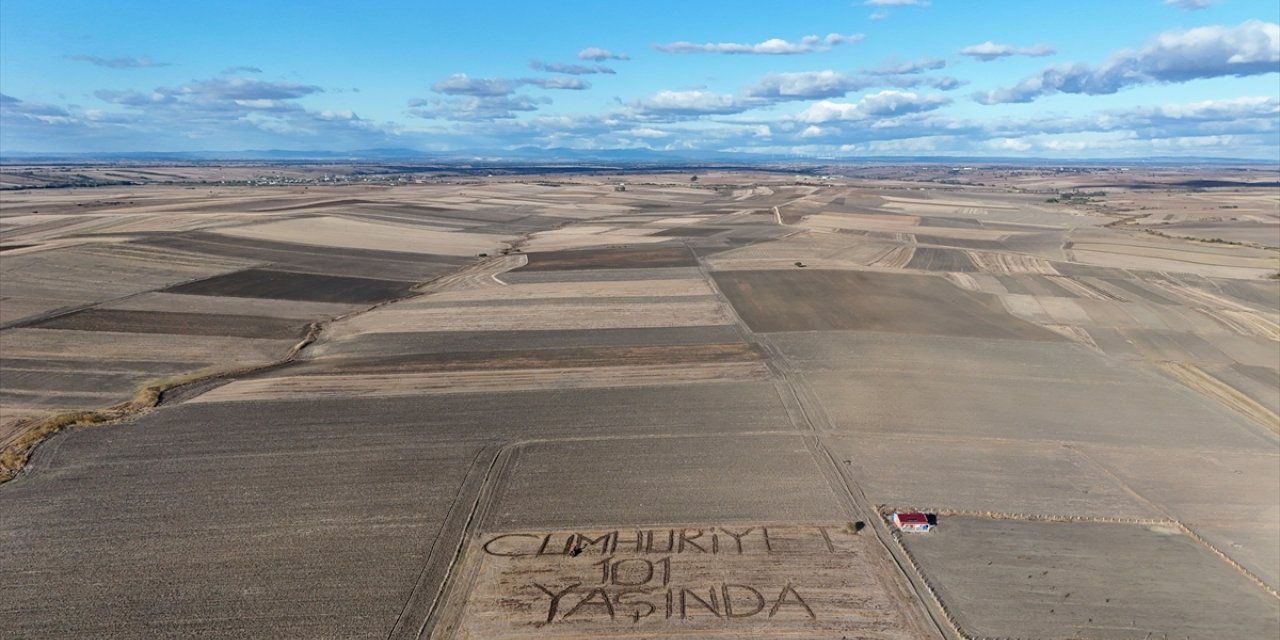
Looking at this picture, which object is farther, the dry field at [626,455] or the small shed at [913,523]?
the small shed at [913,523]

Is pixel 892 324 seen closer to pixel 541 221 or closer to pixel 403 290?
pixel 403 290

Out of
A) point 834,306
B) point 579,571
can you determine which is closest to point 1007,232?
point 834,306

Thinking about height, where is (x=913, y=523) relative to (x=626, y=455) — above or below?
below

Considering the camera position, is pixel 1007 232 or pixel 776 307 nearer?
pixel 776 307

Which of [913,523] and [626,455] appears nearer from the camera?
[913,523]
